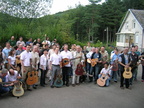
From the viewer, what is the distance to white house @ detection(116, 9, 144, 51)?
32.4 m

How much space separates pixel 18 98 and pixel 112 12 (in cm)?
5189

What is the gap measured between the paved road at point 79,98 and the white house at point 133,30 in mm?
27517

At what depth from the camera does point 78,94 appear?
6.46 m

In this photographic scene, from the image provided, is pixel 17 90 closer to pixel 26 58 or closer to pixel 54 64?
pixel 26 58

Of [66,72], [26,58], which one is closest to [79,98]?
[66,72]

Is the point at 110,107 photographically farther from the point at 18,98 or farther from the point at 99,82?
the point at 18,98

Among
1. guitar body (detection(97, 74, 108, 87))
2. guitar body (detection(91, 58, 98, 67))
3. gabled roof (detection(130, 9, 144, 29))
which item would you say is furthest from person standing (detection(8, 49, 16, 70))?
gabled roof (detection(130, 9, 144, 29))

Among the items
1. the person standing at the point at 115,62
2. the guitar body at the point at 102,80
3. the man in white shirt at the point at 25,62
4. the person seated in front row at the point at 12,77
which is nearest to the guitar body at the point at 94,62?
the guitar body at the point at 102,80

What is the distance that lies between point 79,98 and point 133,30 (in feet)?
108

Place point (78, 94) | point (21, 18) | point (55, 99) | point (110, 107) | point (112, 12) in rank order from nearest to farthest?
point (110, 107), point (55, 99), point (78, 94), point (21, 18), point (112, 12)

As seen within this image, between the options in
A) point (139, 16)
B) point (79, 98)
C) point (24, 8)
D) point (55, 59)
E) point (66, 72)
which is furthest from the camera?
point (139, 16)

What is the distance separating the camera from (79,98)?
19.7ft

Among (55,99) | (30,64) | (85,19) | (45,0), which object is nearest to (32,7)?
(45,0)

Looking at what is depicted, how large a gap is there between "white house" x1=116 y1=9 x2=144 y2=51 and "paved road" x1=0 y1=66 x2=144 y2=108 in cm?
2752
